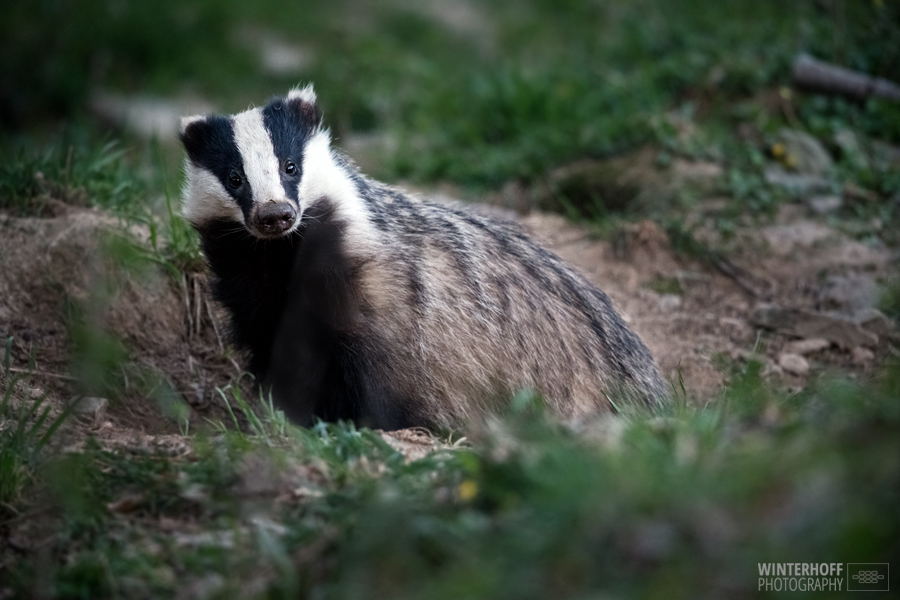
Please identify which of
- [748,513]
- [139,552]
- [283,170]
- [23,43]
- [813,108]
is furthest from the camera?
[23,43]

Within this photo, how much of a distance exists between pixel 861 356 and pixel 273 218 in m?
3.09

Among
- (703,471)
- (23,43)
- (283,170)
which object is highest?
(23,43)

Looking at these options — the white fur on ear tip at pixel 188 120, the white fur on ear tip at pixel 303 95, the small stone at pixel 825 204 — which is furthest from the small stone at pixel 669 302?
the white fur on ear tip at pixel 188 120

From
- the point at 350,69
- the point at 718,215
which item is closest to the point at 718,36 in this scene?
the point at 718,215

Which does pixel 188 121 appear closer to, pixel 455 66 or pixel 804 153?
pixel 804 153

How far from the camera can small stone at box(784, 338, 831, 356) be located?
5.00m

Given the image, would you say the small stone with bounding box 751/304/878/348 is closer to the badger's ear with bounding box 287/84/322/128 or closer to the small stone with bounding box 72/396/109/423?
the badger's ear with bounding box 287/84/322/128

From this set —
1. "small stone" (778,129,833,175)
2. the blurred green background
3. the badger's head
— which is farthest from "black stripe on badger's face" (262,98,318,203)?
"small stone" (778,129,833,175)

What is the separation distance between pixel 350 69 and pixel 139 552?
6.80 m

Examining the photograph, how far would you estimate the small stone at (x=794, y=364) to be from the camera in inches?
192

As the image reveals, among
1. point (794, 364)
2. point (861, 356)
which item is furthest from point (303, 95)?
point (861, 356)

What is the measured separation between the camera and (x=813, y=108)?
673 cm

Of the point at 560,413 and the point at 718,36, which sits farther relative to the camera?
the point at 718,36

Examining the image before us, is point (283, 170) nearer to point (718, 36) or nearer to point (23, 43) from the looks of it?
point (718, 36)
